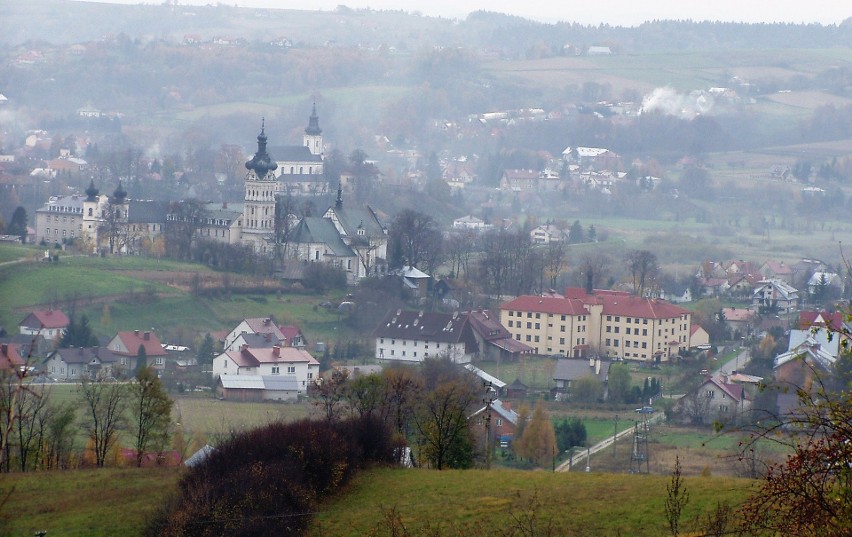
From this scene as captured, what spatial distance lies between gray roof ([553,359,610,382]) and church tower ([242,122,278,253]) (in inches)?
760

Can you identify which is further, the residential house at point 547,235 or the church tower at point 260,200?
the residential house at point 547,235

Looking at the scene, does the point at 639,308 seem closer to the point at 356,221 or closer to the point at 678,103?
the point at 356,221

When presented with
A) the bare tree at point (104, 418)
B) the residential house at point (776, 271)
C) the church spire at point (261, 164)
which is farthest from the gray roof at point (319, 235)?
the bare tree at point (104, 418)

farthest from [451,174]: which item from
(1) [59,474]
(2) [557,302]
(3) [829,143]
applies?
(1) [59,474]

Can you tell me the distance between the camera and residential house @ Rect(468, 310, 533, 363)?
35156mm

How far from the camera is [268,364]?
31.5 metres

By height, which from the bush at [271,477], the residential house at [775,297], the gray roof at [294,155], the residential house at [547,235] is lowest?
the residential house at [547,235]

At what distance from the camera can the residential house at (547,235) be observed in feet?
189

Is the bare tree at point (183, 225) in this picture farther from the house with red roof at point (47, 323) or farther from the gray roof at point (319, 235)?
the house with red roof at point (47, 323)

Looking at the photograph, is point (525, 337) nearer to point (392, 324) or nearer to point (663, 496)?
point (392, 324)

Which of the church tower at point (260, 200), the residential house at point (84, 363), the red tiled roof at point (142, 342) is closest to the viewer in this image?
the residential house at point (84, 363)

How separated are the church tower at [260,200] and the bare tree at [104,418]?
26258mm

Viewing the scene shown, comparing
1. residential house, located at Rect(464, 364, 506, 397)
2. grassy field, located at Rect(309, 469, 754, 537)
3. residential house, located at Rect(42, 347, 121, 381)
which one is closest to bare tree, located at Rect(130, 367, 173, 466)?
grassy field, located at Rect(309, 469, 754, 537)

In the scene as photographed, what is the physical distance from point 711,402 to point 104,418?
34.6ft
